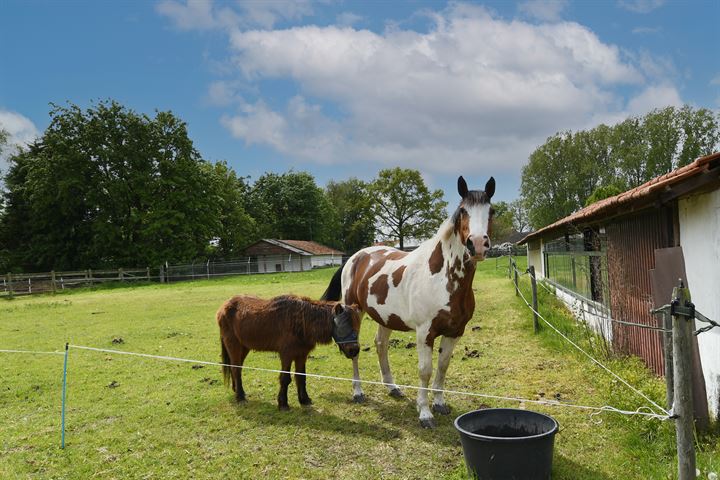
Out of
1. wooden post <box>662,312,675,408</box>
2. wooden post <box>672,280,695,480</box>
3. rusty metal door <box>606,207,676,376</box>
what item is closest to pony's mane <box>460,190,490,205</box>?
wooden post <box>662,312,675,408</box>

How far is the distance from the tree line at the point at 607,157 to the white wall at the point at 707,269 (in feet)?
129

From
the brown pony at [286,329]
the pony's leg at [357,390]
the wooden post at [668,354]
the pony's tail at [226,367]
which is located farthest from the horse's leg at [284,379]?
the wooden post at [668,354]

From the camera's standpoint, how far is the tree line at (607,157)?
4166cm

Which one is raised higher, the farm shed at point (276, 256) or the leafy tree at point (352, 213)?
the leafy tree at point (352, 213)

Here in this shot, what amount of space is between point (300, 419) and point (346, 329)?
1146 mm

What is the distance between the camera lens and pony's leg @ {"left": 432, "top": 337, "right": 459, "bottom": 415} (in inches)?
200

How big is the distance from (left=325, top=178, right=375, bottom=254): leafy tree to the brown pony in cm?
5928

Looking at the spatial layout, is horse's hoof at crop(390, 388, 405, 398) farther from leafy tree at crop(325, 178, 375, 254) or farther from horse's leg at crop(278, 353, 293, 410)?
leafy tree at crop(325, 178, 375, 254)

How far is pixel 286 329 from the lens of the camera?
555 centimetres

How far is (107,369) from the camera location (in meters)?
7.95

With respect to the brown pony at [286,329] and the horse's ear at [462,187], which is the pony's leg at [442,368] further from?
the horse's ear at [462,187]

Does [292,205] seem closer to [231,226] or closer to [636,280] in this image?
[231,226]

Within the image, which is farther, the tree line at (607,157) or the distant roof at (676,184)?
the tree line at (607,157)

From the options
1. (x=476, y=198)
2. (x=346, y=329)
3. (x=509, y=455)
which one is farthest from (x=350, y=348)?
(x=509, y=455)
